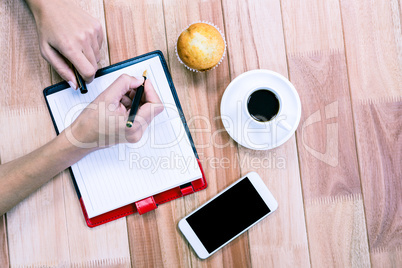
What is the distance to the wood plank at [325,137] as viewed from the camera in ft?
2.32

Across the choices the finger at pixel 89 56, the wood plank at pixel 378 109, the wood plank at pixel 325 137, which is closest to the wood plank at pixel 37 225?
the finger at pixel 89 56

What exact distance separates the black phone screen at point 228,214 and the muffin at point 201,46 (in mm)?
268

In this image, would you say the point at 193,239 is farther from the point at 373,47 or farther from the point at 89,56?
the point at 373,47

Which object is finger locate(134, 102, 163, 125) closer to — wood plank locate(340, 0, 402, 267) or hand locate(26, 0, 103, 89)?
hand locate(26, 0, 103, 89)

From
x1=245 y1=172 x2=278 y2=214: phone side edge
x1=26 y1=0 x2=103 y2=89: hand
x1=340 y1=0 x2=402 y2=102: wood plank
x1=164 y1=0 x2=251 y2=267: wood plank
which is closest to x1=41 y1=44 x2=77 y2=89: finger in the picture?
x1=26 y1=0 x2=103 y2=89: hand

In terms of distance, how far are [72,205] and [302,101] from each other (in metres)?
0.56

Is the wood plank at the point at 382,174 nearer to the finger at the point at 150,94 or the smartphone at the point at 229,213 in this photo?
the smartphone at the point at 229,213

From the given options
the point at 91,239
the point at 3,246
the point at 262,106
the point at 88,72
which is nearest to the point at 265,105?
the point at 262,106

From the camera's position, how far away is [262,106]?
2.14 ft

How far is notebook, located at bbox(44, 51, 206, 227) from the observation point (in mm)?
684

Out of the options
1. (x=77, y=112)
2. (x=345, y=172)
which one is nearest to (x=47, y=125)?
(x=77, y=112)

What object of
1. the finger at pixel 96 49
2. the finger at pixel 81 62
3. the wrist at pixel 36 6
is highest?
the wrist at pixel 36 6

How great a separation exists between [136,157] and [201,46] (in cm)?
27

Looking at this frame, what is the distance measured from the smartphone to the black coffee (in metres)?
0.13
